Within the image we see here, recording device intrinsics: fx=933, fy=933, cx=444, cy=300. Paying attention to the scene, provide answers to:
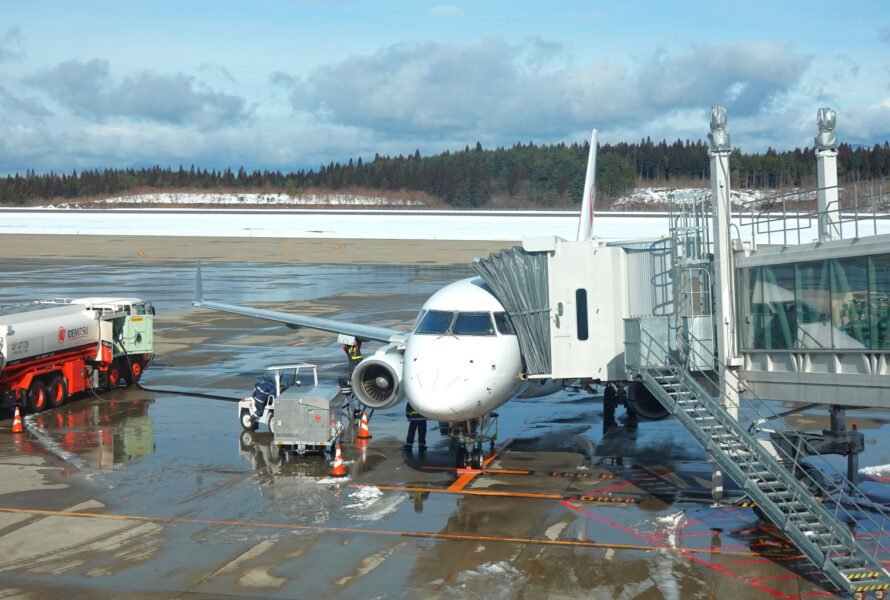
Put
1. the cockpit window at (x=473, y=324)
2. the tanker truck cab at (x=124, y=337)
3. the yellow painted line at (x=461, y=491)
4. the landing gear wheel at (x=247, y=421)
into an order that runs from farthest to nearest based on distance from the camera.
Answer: the tanker truck cab at (x=124, y=337)
the landing gear wheel at (x=247, y=421)
the cockpit window at (x=473, y=324)
the yellow painted line at (x=461, y=491)

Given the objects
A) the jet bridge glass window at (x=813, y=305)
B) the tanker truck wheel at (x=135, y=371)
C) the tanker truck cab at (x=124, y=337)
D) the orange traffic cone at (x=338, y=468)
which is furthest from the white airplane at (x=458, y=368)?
the tanker truck wheel at (x=135, y=371)

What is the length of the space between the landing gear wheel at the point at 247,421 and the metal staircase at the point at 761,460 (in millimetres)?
11545

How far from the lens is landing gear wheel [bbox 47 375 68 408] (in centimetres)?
2944

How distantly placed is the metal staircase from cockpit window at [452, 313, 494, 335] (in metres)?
3.39

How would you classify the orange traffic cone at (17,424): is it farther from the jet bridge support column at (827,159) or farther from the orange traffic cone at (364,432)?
the jet bridge support column at (827,159)

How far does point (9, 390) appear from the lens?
2786cm

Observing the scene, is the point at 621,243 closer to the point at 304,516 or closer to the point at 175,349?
the point at 304,516

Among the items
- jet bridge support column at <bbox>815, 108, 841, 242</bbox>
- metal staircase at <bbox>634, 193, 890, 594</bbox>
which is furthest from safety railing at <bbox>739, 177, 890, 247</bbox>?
metal staircase at <bbox>634, 193, 890, 594</bbox>

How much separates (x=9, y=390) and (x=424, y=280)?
43.4 m

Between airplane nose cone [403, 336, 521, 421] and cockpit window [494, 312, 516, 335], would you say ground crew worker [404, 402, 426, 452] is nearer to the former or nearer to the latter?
airplane nose cone [403, 336, 521, 421]

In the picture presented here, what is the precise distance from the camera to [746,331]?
18.7 m

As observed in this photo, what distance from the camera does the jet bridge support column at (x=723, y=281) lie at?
18.7m

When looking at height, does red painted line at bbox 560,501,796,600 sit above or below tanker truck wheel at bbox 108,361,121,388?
below

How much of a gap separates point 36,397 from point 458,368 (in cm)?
1578
